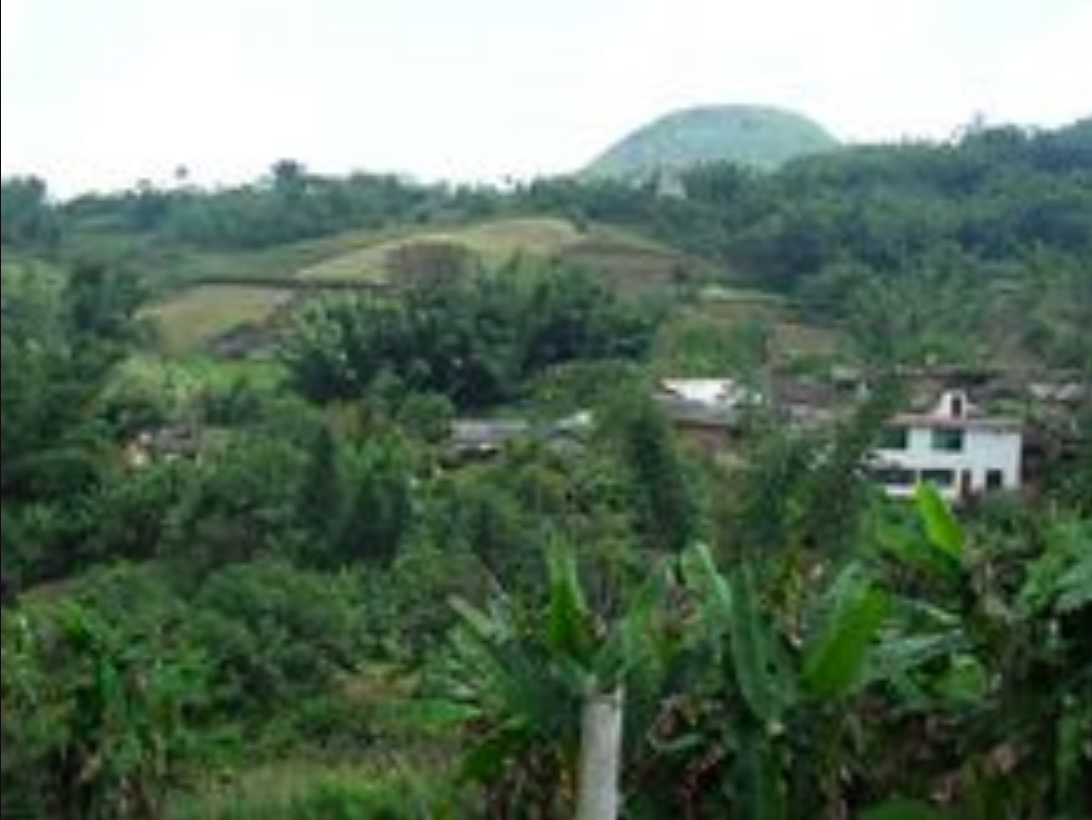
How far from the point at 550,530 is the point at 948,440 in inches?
683

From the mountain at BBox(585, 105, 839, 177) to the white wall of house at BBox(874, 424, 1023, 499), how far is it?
118508 mm

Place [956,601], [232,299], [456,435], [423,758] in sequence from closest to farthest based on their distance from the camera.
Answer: [956,601], [423,758], [456,435], [232,299]

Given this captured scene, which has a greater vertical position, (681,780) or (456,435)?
(681,780)

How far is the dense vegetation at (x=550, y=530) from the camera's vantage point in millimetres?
4133

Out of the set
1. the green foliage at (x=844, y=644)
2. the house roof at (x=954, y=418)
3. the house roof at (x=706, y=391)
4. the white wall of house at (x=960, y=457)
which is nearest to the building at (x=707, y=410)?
the house roof at (x=706, y=391)

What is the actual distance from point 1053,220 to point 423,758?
3063cm

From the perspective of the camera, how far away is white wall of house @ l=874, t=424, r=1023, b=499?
96.9 ft

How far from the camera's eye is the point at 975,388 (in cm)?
3269

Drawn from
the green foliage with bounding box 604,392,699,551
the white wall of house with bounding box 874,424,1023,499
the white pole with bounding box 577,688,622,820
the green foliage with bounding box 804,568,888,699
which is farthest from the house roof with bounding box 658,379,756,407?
the white pole with bounding box 577,688,622,820

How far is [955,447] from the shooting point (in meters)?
30.5

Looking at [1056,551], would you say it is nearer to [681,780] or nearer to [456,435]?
[681,780]

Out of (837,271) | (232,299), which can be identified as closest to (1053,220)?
(837,271)

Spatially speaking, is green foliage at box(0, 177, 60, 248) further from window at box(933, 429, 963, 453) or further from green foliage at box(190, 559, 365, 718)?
green foliage at box(190, 559, 365, 718)

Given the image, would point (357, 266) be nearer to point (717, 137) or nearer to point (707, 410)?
point (707, 410)
